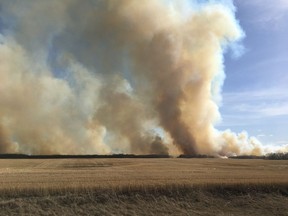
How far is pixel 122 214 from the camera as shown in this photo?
24656 millimetres

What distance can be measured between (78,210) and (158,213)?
5007mm

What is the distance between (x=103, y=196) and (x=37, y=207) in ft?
14.9

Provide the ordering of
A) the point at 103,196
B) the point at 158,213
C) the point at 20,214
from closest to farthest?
the point at 20,214
the point at 158,213
the point at 103,196

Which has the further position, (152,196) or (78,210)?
(152,196)

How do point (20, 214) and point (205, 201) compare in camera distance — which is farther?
point (205, 201)

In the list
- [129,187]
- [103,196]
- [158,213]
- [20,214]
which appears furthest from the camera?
[129,187]

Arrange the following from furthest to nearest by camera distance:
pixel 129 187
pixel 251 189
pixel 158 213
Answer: pixel 251 189 → pixel 129 187 → pixel 158 213

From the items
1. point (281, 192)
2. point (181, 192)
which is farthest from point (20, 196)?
point (281, 192)

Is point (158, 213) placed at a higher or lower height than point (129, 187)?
lower

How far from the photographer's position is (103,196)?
88.8 ft

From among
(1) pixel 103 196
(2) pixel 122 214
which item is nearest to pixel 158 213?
(2) pixel 122 214

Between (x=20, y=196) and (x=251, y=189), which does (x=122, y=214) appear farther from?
(x=251, y=189)

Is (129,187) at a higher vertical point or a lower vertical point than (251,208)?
higher

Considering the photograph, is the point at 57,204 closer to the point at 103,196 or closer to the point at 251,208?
the point at 103,196
